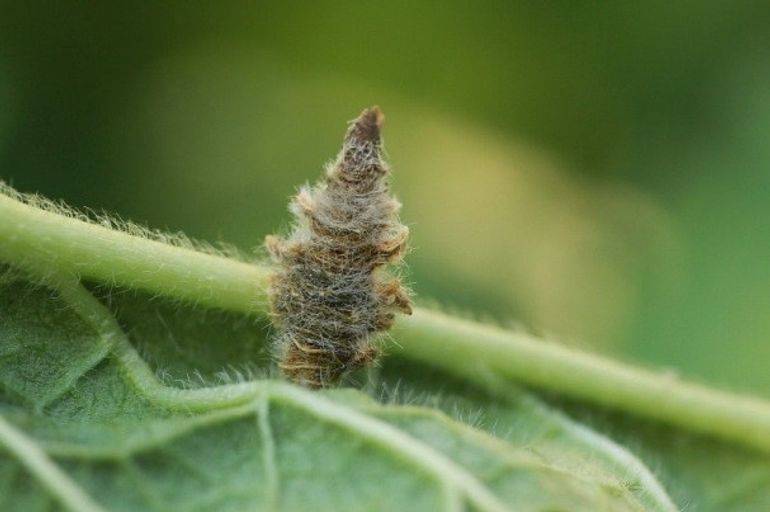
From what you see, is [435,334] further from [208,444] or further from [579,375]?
[208,444]

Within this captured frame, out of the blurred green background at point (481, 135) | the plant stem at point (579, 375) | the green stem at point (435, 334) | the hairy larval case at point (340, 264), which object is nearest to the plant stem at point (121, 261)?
the green stem at point (435, 334)

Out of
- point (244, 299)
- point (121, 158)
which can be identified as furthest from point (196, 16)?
point (244, 299)

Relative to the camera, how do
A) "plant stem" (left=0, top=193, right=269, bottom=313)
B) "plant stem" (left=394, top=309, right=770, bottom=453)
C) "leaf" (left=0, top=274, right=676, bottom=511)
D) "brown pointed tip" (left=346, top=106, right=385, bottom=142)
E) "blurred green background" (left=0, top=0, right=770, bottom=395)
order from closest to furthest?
"leaf" (left=0, top=274, right=676, bottom=511) → "brown pointed tip" (left=346, top=106, right=385, bottom=142) → "plant stem" (left=0, top=193, right=269, bottom=313) → "plant stem" (left=394, top=309, right=770, bottom=453) → "blurred green background" (left=0, top=0, right=770, bottom=395)

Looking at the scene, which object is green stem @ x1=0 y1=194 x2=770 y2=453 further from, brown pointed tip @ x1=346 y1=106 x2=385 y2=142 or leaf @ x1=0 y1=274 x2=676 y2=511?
brown pointed tip @ x1=346 y1=106 x2=385 y2=142

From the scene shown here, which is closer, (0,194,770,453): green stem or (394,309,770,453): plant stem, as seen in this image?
(0,194,770,453): green stem

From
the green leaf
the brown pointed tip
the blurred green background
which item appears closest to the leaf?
the green leaf

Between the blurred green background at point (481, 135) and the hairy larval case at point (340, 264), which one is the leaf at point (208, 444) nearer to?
the hairy larval case at point (340, 264)
